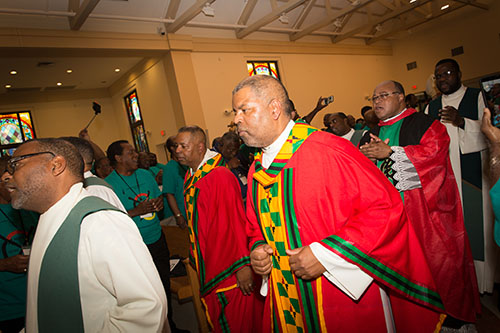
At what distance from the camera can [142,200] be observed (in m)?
3.67

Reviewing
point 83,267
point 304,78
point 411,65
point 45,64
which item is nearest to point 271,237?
point 83,267

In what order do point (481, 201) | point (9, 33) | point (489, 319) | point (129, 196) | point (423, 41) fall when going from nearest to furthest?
point (489, 319) → point (481, 201) → point (129, 196) → point (9, 33) → point (423, 41)

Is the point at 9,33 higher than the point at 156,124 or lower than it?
higher

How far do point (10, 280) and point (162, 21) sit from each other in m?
8.50

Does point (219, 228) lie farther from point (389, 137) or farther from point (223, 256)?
point (389, 137)

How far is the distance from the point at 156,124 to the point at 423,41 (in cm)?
1421

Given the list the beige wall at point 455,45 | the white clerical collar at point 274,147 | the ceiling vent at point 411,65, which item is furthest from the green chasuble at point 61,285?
the ceiling vent at point 411,65

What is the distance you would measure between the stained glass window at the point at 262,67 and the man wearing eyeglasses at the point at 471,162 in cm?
912

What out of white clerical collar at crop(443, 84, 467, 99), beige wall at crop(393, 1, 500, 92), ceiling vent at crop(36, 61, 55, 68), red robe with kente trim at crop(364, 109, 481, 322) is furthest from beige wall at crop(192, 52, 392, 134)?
red robe with kente trim at crop(364, 109, 481, 322)

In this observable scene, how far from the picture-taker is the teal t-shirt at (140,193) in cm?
345

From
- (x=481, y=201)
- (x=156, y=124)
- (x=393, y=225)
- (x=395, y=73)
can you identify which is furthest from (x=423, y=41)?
(x=393, y=225)

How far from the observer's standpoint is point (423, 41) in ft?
53.5

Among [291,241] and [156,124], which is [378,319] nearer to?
[291,241]

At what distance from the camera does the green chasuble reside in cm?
134
